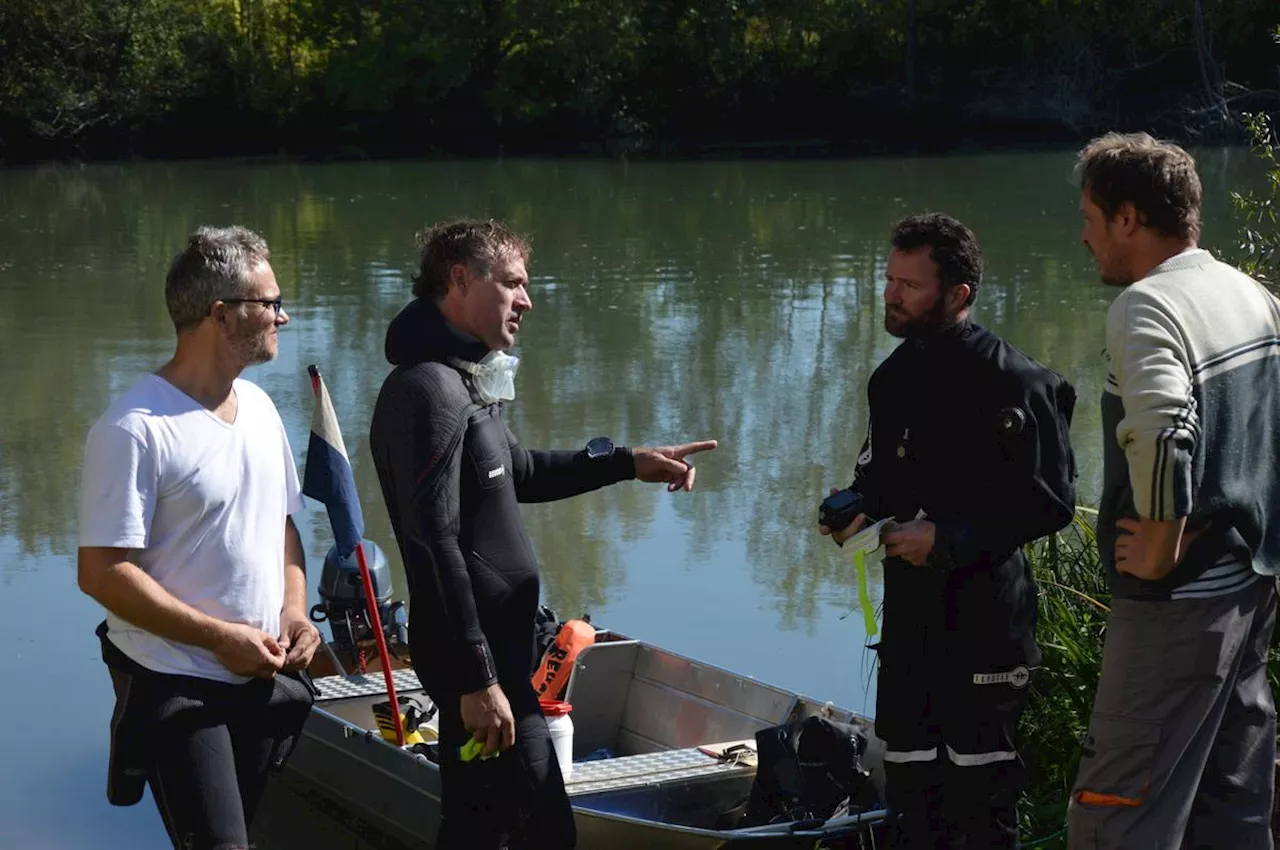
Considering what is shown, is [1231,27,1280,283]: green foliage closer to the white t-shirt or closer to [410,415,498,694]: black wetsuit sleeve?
[410,415,498,694]: black wetsuit sleeve

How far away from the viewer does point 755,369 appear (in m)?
14.0

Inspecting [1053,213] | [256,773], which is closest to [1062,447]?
[256,773]

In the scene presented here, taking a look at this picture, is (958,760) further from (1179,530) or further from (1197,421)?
(1197,421)

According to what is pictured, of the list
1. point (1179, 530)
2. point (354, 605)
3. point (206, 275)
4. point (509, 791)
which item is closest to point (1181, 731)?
point (1179, 530)

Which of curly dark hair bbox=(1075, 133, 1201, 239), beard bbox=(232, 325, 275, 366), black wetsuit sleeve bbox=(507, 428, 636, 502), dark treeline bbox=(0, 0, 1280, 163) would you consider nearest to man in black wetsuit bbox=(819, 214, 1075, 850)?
curly dark hair bbox=(1075, 133, 1201, 239)

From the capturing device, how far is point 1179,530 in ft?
10.8

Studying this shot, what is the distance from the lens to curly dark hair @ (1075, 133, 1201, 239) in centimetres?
341

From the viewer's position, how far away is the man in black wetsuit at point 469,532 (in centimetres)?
385

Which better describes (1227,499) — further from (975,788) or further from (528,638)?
(528,638)

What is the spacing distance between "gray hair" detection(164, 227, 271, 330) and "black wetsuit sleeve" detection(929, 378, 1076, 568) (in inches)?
61.9

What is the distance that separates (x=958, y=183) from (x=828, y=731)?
83.0 ft

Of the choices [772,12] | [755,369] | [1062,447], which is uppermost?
[772,12]

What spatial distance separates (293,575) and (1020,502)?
163 centimetres

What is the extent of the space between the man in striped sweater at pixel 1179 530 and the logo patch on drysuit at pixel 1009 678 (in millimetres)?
433
